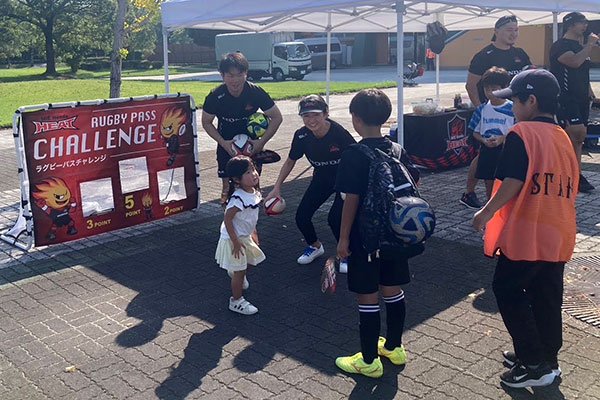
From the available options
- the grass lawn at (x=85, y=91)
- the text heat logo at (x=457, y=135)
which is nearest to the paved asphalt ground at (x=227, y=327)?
the text heat logo at (x=457, y=135)

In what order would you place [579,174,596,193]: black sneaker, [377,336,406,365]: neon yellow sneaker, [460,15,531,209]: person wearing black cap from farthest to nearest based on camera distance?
[579,174,596,193]: black sneaker, [460,15,531,209]: person wearing black cap, [377,336,406,365]: neon yellow sneaker

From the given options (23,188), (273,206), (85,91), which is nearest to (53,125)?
(23,188)

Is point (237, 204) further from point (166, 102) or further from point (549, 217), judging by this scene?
Result: point (166, 102)

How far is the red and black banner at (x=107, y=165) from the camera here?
22.2 feet

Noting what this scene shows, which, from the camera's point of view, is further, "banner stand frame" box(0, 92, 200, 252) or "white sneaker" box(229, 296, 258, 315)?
"banner stand frame" box(0, 92, 200, 252)

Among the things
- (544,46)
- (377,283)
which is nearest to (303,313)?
(377,283)

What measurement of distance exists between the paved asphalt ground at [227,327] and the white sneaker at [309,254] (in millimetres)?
88

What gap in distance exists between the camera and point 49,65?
130 feet

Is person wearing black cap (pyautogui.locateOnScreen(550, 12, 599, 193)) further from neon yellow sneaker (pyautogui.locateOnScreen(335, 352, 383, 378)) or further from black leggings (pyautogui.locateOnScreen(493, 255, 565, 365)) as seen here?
neon yellow sneaker (pyautogui.locateOnScreen(335, 352, 383, 378))

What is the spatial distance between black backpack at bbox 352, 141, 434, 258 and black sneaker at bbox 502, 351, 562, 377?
3.22 feet

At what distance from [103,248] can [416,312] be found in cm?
357

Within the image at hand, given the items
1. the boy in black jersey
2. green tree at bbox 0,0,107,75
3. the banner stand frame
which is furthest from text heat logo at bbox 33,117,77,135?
green tree at bbox 0,0,107,75

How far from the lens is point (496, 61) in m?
8.10

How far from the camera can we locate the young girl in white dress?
4.88 m
